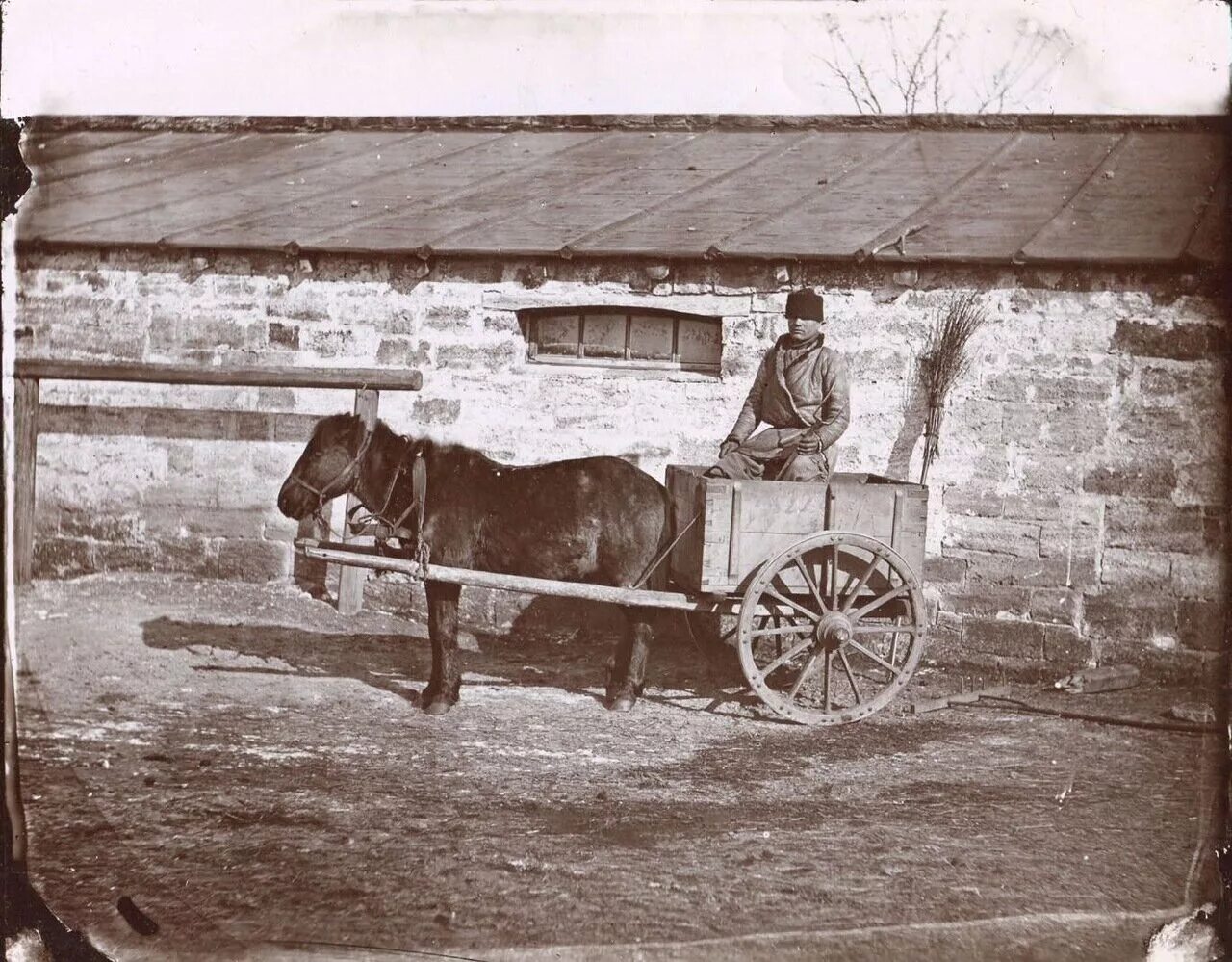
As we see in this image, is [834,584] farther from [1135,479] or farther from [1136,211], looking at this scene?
[1136,211]

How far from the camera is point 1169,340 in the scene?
6672 millimetres

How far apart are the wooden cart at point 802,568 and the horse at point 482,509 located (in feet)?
1.11

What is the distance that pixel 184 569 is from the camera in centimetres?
819

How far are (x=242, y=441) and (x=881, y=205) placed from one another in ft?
17.0

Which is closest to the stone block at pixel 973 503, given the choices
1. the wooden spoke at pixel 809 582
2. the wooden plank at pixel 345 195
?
the wooden spoke at pixel 809 582

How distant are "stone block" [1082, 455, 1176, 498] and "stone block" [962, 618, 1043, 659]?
101 centimetres

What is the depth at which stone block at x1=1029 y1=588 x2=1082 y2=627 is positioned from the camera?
6848 millimetres

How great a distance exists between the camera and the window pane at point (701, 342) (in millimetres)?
7551

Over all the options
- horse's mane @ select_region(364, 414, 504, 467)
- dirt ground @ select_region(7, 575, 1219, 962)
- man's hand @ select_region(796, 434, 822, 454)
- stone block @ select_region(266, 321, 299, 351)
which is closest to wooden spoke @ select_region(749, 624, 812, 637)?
dirt ground @ select_region(7, 575, 1219, 962)

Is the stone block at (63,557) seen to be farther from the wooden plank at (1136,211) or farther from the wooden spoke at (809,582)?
the wooden plank at (1136,211)

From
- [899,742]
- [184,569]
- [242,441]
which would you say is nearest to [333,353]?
[242,441]

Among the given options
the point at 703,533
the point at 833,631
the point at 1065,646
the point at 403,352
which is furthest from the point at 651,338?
the point at 1065,646

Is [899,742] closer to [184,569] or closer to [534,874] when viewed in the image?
[534,874]

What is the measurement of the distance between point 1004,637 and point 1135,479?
1335mm
